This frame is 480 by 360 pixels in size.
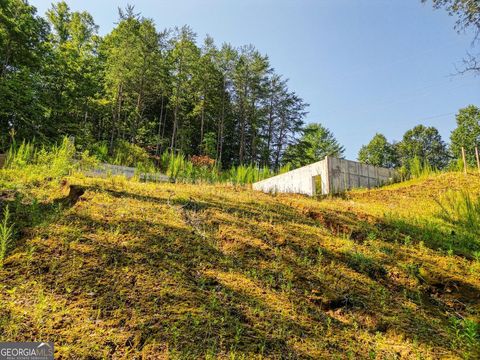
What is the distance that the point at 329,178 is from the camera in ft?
39.5

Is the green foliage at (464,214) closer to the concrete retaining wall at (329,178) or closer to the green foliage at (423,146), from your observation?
the concrete retaining wall at (329,178)

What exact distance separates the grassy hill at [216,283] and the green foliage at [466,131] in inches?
1702

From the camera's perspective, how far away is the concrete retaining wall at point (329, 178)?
1216cm

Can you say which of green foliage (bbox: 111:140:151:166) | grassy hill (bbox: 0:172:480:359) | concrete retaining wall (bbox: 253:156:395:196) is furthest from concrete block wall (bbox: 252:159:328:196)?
grassy hill (bbox: 0:172:480:359)

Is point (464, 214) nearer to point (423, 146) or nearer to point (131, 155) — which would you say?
point (131, 155)

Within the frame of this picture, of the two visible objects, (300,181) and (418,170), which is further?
(418,170)

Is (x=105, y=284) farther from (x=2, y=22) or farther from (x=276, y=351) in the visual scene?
(x=2, y=22)

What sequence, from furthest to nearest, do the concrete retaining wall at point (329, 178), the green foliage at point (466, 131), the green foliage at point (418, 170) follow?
the green foliage at point (466, 131) < the green foliage at point (418, 170) < the concrete retaining wall at point (329, 178)

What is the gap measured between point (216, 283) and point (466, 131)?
48.4 metres

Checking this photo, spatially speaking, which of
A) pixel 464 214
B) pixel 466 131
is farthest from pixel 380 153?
pixel 464 214

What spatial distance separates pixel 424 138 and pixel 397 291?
187 feet

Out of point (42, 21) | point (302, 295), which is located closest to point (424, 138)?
point (42, 21)

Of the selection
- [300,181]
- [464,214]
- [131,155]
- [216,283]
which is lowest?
[216,283]

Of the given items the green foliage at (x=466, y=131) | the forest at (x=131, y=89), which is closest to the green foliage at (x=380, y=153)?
the green foliage at (x=466, y=131)
